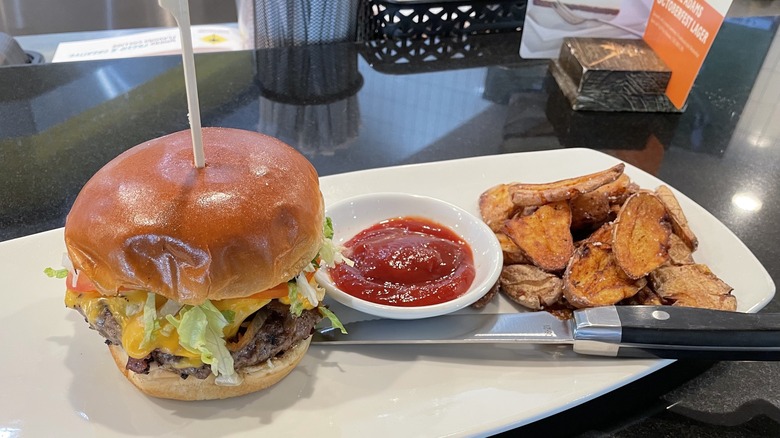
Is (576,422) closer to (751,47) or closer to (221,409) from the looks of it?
(221,409)

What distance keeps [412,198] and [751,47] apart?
2.92 metres

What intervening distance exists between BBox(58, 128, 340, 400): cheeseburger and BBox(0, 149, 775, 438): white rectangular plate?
0.20 ft

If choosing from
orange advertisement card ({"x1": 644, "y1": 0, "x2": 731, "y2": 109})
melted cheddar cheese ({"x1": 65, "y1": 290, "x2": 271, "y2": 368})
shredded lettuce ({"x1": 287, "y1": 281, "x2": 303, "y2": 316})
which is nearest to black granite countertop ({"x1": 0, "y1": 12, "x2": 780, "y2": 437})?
orange advertisement card ({"x1": 644, "y1": 0, "x2": 731, "y2": 109})

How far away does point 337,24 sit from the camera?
3.29 meters

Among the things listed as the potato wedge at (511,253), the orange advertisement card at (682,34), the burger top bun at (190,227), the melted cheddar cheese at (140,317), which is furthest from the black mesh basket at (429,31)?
the melted cheddar cheese at (140,317)

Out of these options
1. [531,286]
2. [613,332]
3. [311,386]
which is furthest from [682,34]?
[311,386]

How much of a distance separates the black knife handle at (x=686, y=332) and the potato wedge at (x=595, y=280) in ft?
0.27

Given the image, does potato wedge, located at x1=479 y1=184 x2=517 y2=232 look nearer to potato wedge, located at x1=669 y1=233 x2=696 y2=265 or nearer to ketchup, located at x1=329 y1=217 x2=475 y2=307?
ketchup, located at x1=329 y1=217 x2=475 y2=307

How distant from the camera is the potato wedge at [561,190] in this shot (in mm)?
1792

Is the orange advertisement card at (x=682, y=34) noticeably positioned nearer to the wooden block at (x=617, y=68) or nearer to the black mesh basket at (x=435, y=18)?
the wooden block at (x=617, y=68)

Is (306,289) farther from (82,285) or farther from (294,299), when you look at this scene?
(82,285)

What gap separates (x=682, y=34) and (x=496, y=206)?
53.1 inches

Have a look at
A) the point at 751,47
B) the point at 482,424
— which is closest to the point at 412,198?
the point at 482,424

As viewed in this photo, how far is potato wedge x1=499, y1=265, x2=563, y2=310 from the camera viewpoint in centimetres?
164
